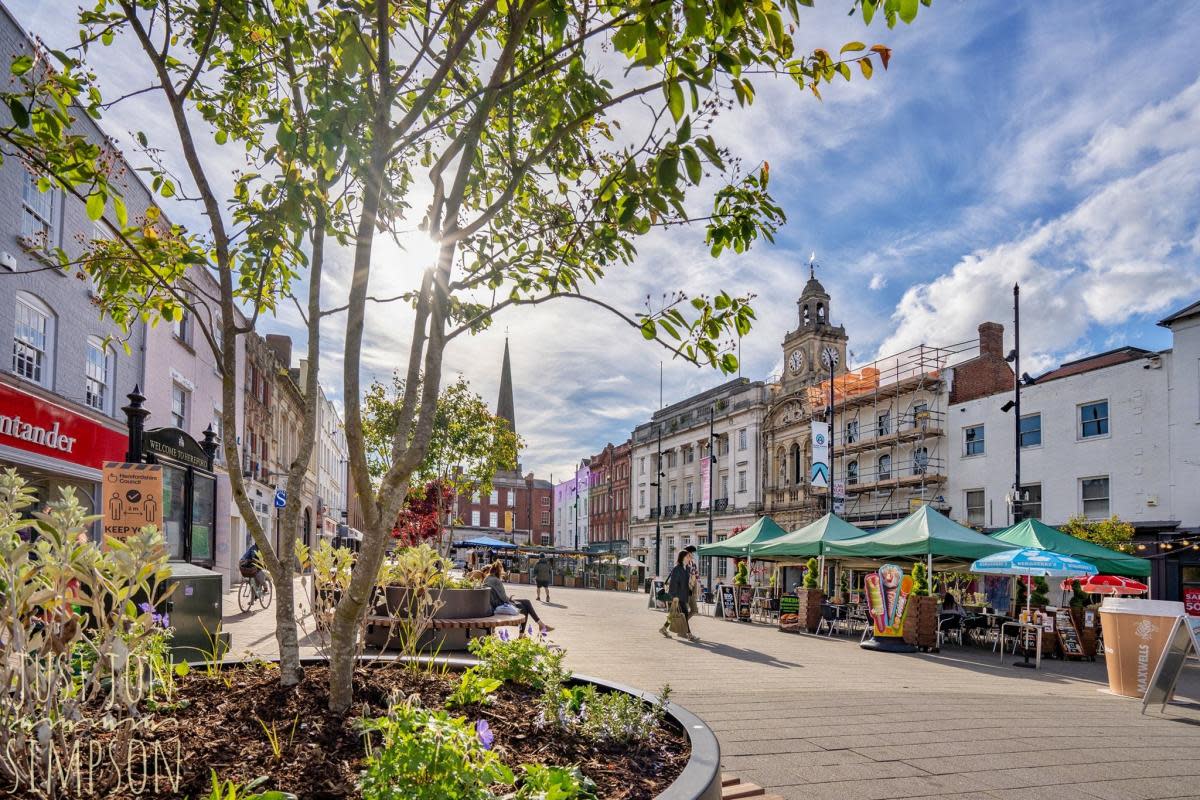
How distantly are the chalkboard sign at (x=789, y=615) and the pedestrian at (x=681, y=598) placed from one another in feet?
14.6

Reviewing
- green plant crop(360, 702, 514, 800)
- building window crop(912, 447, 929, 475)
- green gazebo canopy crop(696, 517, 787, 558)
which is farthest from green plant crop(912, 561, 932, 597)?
building window crop(912, 447, 929, 475)

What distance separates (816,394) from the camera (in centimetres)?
4294

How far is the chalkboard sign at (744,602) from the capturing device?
23.4m

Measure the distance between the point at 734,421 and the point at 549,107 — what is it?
47231mm

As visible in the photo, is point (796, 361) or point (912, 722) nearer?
point (912, 722)

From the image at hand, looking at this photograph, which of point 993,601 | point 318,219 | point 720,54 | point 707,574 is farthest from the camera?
point 707,574

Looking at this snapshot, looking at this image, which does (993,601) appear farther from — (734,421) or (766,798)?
(766,798)

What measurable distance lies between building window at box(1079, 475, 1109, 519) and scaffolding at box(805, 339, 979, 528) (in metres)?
6.44

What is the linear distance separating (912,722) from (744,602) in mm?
16475

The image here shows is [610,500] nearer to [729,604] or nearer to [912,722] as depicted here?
[729,604]

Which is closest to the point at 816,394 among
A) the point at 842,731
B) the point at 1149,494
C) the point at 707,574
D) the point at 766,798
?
the point at 707,574

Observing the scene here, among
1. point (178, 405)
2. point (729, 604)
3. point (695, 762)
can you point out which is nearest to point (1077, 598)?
point (729, 604)

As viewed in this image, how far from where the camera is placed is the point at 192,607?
24.3 ft

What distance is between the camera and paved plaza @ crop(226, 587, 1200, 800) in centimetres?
550
